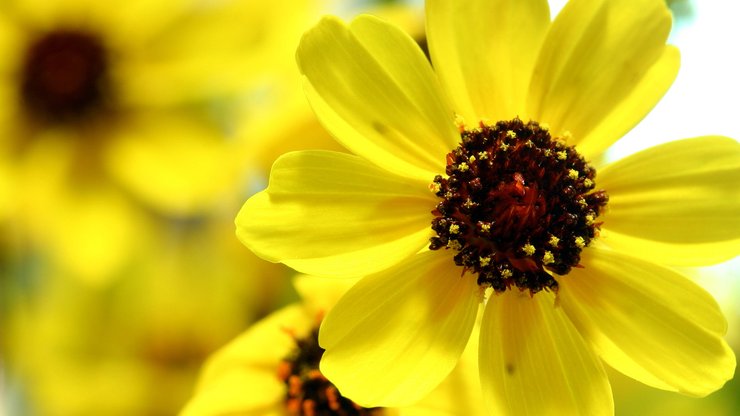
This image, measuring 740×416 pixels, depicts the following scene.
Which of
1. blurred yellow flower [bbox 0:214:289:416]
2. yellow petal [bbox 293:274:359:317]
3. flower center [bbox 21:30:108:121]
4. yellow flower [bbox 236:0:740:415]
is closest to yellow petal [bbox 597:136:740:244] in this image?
yellow flower [bbox 236:0:740:415]

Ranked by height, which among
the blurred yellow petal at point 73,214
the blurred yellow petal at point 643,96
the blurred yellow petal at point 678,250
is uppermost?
the blurred yellow petal at point 643,96

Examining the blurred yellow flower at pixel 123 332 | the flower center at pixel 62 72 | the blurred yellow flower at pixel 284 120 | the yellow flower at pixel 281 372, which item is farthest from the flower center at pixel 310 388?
the flower center at pixel 62 72

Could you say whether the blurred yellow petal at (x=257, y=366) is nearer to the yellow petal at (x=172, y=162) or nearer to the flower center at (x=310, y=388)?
the flower center at (x=310, y=388)

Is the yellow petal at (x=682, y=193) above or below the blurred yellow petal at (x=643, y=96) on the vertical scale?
below

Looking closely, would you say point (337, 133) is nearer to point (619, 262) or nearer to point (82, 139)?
point (619, 262)

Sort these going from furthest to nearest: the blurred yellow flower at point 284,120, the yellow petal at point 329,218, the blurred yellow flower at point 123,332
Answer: the blurred yellow flower at point 123,332 < the blurred yellow flower at point 284,120 < the yellow petal at point 329,218

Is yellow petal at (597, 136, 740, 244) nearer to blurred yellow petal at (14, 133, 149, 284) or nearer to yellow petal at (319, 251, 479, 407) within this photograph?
yellow petal at (319, 251, 479, 407)

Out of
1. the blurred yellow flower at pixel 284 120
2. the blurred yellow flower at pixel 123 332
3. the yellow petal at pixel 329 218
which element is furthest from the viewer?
the blurred yellow flower at pixel 123 332

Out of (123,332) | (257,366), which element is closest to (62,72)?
(123,332)
